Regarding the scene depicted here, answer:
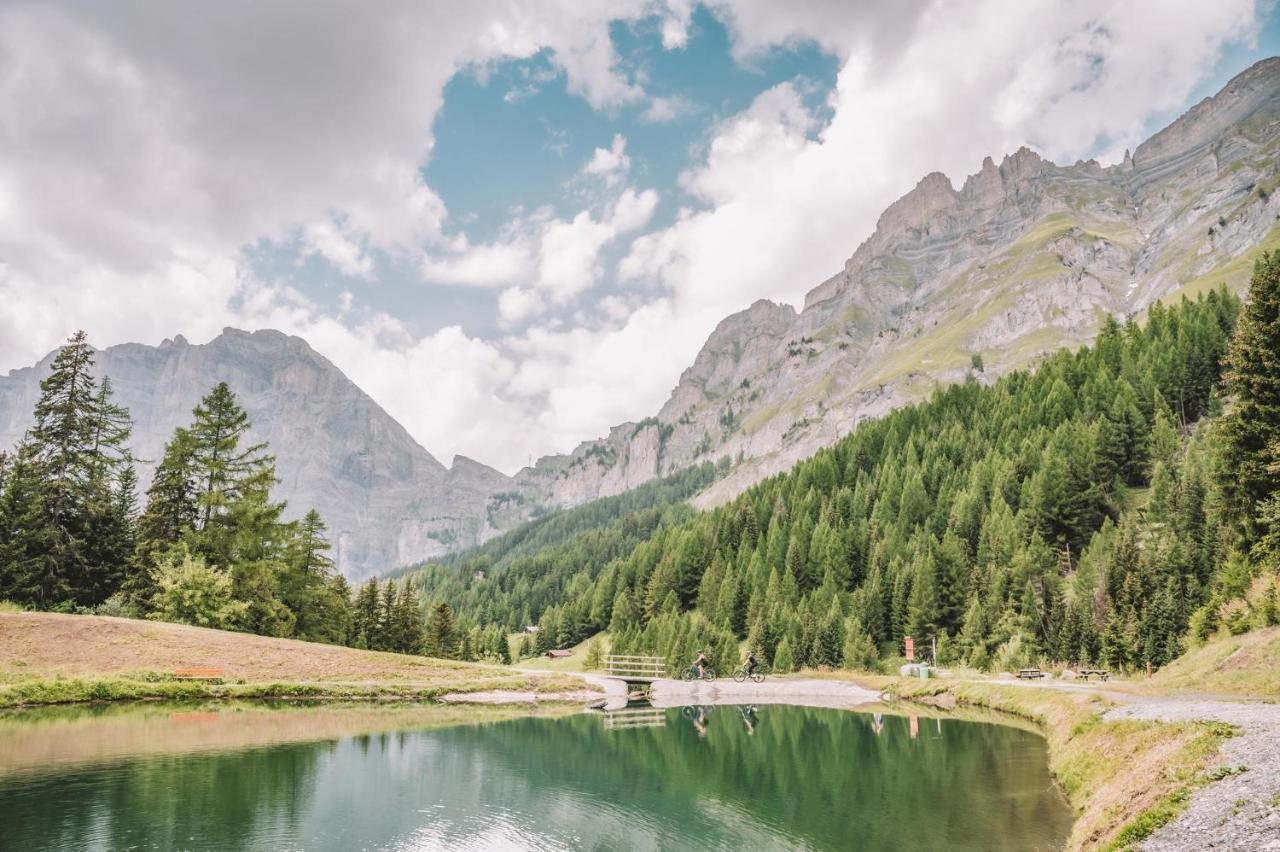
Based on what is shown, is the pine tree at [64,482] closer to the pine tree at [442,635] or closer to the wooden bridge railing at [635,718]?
the wooden bridge railing at [635,718]

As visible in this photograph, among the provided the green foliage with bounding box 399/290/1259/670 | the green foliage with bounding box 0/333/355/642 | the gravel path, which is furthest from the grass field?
the gravel path

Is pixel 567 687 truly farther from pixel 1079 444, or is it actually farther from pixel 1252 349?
pixel 1079 444

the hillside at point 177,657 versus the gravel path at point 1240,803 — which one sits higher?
the hillside at point 177,657

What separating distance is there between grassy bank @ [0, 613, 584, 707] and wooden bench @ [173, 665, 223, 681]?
1.03 feet

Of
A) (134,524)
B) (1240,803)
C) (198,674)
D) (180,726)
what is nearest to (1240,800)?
(1240,803)

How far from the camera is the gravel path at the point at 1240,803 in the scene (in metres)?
12.3

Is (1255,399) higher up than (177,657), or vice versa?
(1255,399)

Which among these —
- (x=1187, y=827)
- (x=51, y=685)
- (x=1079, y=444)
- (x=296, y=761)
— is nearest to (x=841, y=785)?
(x=1187, y=827)

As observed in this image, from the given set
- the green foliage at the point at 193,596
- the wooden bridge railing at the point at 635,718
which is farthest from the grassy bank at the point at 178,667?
the wooden bridge railing at the point at 635,718

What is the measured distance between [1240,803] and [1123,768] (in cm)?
1006

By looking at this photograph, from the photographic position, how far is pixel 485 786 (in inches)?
1122

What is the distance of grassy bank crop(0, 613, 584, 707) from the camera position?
39.6m

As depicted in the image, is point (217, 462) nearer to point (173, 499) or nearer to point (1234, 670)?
point (173, 499)

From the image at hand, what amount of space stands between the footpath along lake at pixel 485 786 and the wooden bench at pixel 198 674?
3793 millimetres
